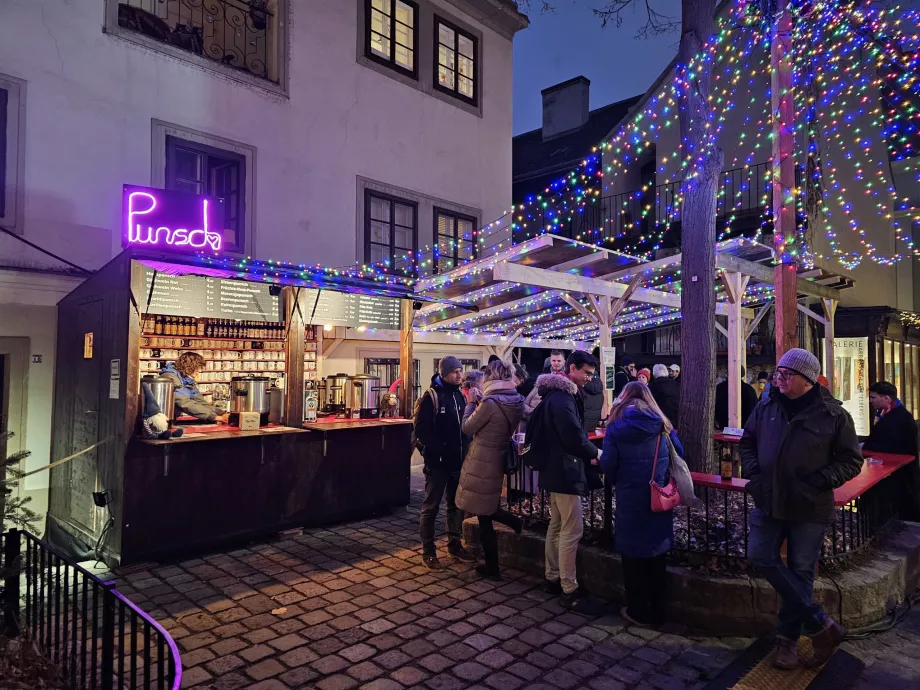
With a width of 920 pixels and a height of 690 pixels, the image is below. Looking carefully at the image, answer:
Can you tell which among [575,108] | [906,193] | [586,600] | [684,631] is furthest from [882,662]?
[575,108]

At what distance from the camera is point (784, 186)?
6246 mm

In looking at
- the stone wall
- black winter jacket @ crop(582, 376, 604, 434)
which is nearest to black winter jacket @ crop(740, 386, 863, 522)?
the stone wall

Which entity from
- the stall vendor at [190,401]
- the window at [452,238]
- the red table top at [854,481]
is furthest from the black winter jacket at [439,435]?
the window at [452,238]

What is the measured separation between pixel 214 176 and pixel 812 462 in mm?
9588

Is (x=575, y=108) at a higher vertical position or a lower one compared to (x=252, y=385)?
higher

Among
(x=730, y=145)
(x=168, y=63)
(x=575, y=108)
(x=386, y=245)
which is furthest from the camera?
(x=575, y=108)

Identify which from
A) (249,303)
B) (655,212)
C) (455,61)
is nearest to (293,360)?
(249,303)

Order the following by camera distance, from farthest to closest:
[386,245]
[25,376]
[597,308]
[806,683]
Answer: [386,245], [597,308], [25,376], [806,683]

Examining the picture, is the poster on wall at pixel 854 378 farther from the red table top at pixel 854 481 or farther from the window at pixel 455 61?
the window at pixel 455 61

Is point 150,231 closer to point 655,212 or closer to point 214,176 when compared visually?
point 214,176

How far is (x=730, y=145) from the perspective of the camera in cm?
1688

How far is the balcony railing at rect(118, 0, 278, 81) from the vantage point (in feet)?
32.6

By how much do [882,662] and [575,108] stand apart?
71.9 ft

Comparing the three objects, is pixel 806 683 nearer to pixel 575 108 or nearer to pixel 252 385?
pixel 252 385
